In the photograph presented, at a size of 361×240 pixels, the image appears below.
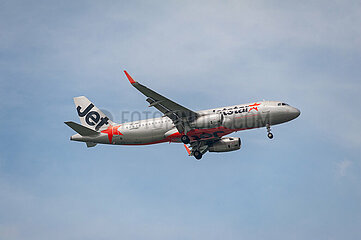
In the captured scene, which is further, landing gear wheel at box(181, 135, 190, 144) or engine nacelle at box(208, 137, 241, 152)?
engine nacelle at box(208, 137, 241, 152)

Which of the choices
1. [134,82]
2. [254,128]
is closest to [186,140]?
[254,128]

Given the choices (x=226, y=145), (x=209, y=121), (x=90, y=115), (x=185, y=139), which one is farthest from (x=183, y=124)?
(x=90, y=115)

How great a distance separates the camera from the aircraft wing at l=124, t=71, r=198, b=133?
2161 inches

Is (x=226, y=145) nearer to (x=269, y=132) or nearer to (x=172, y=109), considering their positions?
(x=269, y=132)

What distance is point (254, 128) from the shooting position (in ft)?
194

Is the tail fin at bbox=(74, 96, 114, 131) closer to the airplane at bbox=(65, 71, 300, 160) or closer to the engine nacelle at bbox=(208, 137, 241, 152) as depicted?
the airplane at bbox=(65, 71, 300, 160)

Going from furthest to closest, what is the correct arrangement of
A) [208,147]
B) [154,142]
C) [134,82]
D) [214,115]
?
[208,147] → [154,142] → [214,115] → [134,82]

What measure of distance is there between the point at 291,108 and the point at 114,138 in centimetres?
2253

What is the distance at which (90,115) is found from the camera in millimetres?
66562

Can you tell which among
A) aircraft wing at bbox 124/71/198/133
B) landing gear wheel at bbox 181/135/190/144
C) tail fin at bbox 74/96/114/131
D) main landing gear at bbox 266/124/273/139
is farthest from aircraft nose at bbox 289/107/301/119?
tail fin at bbox 74/96/114/131

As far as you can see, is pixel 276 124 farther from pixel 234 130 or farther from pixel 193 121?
pixel 193 121

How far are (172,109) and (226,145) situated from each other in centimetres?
1163

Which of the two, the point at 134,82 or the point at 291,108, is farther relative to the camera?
the point at 291,108

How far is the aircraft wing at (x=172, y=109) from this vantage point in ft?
180
